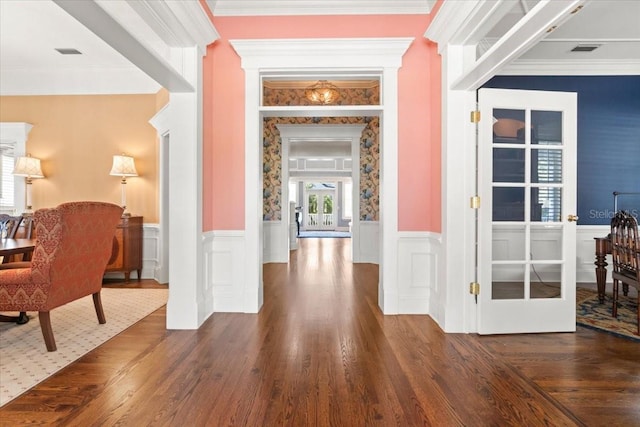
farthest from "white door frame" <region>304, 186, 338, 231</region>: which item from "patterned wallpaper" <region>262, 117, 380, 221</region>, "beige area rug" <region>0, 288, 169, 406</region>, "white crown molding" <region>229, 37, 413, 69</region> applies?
"white crown molding" <region>229, 37, 413, 69</region>

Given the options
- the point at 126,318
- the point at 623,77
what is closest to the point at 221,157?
the point at 126,318

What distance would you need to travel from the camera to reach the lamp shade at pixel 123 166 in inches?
186

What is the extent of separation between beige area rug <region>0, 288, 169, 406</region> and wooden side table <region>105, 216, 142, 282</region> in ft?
2.08

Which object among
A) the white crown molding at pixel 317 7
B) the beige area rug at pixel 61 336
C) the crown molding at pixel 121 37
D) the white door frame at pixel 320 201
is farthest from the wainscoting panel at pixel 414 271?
the white door frame at pixel 320 201

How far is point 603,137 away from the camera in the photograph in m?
4.53

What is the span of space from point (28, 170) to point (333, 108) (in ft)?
15.2

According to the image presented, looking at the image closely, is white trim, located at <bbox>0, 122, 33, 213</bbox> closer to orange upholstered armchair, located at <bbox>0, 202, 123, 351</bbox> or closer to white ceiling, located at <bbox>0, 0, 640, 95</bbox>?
white ceiling, located at <bbox>0, 0, 640, 95</bbox>

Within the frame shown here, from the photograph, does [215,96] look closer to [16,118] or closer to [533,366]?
[533,366]

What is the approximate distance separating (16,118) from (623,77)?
880 cm

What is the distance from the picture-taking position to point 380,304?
345 centimetres

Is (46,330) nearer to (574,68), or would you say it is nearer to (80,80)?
(80,80)

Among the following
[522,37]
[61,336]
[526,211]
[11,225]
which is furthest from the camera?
[11,225]

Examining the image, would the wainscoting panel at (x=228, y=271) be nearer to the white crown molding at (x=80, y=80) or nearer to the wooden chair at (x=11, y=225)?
the wooden chair at (x=11, y=225)

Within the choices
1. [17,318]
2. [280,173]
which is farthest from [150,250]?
[280,173]
